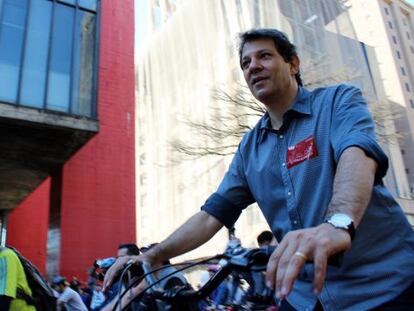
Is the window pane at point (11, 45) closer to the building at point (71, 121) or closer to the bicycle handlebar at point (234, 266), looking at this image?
the building at point (71, 121)

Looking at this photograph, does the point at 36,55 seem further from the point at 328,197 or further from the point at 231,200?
the point at 328,197

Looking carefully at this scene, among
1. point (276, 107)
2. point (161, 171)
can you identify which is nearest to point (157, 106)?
point (161, 171)

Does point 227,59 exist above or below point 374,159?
above

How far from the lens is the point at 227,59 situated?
18.5m

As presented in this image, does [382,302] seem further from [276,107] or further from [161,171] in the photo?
[161,171]

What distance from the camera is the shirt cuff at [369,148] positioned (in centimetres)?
127

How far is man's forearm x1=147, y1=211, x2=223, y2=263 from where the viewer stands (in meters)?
1.73

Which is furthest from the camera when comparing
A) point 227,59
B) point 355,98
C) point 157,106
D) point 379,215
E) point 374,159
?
point 157,106

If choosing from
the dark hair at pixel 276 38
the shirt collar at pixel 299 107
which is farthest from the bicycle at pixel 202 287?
the dark hair at pixel 276 38

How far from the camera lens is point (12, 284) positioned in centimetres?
242

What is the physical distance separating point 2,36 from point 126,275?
10.4 metres

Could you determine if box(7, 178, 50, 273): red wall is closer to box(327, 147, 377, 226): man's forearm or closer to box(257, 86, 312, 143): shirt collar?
A: box(257, 86, 312, 143): shirt collar

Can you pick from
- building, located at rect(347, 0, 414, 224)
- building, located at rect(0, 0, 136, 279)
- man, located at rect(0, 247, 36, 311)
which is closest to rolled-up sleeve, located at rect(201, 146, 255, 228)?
man, located at rect(0, 247, 36, 311)

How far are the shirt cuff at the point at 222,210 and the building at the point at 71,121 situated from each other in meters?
8.99
